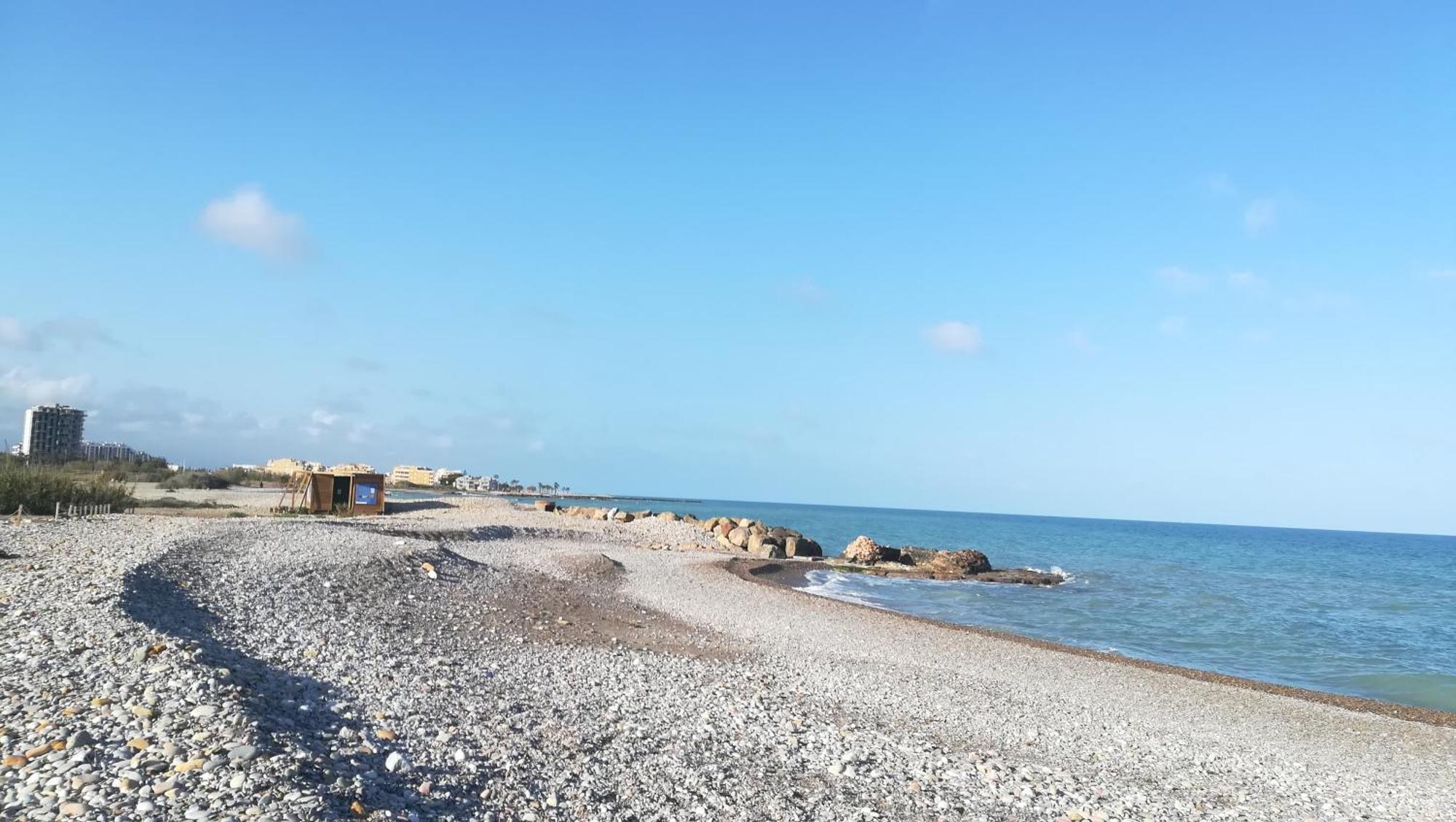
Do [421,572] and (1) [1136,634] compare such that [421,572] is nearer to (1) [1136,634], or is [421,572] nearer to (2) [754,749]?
(2) [754,749]

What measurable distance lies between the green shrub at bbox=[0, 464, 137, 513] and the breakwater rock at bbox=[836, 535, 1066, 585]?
28633mm

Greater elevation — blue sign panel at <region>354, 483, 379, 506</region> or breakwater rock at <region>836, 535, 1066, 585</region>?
blue sign panel at <region>354, 483, 379, 506</region>

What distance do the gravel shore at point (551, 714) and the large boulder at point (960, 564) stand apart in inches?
803

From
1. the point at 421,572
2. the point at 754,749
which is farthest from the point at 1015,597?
the point at 754,749

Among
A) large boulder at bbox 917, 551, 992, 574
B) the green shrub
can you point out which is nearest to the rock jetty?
large boulder at bbox 917, 551, 992, 574

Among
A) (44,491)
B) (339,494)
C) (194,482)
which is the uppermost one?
(44,491)

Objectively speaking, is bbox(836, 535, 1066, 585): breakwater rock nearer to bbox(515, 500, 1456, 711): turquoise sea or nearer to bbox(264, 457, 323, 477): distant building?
bbox(515, 500, 1456, 711): turquoise sea

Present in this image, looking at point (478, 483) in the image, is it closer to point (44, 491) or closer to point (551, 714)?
point (44, 491)

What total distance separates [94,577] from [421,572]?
22.9 feet

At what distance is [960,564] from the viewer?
41.0 m

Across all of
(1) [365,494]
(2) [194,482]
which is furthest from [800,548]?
(2) [194,482]

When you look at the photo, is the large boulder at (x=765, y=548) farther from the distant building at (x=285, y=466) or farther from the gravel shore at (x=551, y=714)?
the distant building at (x=285, y=466)

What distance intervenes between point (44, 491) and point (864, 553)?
105ft

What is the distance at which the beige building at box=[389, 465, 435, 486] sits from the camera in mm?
103750
